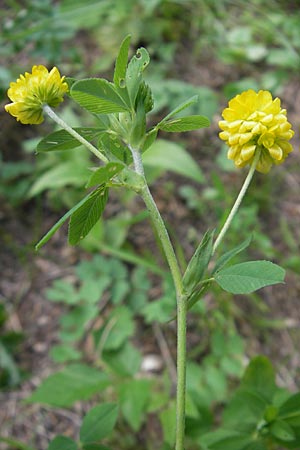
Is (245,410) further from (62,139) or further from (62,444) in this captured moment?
(62,139)

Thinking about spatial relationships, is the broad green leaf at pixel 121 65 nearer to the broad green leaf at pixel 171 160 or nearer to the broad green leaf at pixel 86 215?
the broad green leaf at pixel 86 215

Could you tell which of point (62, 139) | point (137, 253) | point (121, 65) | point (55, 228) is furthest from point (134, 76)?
point (137, 253)

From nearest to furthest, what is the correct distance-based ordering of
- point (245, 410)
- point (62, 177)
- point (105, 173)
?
point (105, 173) < point (245, 410) < point (62, 177)

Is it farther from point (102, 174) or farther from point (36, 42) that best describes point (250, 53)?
point (102, 174)

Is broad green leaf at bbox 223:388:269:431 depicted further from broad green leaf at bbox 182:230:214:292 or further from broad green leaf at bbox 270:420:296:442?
broad green leaf at bbox 182:230:214:292

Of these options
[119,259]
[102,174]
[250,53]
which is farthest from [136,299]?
[250,53]

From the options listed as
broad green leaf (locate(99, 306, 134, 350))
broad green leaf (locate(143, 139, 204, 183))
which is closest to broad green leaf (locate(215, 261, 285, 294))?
broad green leaf (locate(99, 306, 134, 350))
